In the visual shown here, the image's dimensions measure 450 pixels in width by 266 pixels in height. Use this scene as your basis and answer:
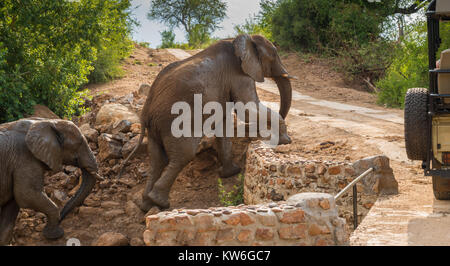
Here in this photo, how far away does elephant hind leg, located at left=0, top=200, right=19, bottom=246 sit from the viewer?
25.1 ft

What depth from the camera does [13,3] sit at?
11641 millimetres

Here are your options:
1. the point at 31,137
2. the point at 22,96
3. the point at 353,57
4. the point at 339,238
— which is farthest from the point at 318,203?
the point at 353,57

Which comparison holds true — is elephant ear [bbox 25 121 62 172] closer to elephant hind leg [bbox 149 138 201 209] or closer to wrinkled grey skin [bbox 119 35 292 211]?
wrinkled grey skin [bbox 119 35 292 211]

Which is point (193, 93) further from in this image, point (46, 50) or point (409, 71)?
point (409, 71)

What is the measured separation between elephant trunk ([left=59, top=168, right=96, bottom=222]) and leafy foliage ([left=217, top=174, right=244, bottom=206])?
224 cm

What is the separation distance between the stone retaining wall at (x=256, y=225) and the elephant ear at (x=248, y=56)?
425cm

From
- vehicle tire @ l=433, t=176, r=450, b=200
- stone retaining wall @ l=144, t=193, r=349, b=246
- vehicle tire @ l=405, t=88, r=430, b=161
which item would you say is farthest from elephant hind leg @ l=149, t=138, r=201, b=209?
vehicle tire @ l=433, t=176, r=450, b=200

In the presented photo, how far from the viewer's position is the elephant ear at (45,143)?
7.65 meters

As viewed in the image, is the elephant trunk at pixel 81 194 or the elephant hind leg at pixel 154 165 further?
the elephant trunk at pixel 81 194

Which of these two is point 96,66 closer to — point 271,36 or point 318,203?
point 271,36

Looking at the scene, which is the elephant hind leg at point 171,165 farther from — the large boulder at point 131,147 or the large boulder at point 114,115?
the large boulder at point 114,115

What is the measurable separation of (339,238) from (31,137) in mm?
4948

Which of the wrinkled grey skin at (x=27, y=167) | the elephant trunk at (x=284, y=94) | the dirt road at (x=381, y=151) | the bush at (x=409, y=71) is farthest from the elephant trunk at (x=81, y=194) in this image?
the bush at (x=409, y=71)
